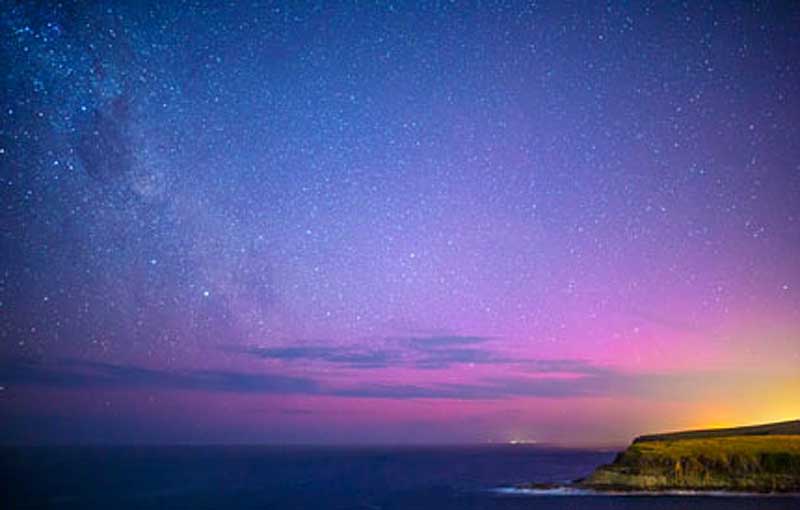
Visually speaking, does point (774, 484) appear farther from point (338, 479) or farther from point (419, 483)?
point (338, 479)

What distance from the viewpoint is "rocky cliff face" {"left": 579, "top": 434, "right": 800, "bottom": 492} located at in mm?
100188

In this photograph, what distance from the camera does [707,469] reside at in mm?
103750

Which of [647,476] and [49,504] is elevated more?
[647,476]

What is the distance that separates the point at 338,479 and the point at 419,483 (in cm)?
2739

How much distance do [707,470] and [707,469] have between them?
9.1 inches

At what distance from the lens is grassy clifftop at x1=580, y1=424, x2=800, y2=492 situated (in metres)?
100

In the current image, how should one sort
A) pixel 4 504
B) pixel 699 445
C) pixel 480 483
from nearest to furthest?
pixel 4 504
pixel 699 445
pixel 480 483

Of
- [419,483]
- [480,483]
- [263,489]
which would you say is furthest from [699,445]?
[263,489]

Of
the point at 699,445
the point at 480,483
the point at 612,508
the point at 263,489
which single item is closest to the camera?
the point at 612,508

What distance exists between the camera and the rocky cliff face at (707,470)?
100188 millimetres

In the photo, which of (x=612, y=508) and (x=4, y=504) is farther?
(x=4, y=504)

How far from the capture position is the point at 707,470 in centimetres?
10356

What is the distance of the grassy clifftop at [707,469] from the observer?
100m

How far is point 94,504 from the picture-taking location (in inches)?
4092
